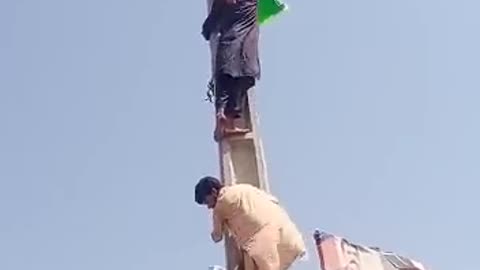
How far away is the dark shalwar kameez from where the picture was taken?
6035 mm

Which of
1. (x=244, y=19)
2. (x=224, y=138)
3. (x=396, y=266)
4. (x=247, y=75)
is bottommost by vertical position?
(x=396, y=266)

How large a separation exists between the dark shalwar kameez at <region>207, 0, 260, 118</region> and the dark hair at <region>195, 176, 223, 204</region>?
88 cm

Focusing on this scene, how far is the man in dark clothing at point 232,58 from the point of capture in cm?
601

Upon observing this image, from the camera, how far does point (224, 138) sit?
5.87 meters

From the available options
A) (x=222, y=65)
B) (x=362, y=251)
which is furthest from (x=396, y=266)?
(x=222, y=65)

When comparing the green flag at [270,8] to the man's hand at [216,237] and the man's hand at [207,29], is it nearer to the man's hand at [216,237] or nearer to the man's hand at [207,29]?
the man's hand at [207,29]

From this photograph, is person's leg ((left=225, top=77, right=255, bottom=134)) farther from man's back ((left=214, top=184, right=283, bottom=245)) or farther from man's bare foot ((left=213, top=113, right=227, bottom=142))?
man's back ((left=214, top=184, right=283, bottom=245))

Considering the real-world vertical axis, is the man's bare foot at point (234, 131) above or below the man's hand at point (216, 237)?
above

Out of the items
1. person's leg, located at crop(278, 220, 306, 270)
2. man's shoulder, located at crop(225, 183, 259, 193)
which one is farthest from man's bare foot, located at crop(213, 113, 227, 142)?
person's leg, located at crop(278, 220, 306, 270)

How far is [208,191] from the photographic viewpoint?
5160 millimetres

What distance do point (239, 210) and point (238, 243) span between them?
0.20 meters

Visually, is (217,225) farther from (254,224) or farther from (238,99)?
(238,99)

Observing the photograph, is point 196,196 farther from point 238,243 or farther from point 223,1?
point 223,1

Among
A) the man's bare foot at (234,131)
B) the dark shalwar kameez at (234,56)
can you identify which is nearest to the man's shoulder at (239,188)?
the man's bare foot at (234,131)
